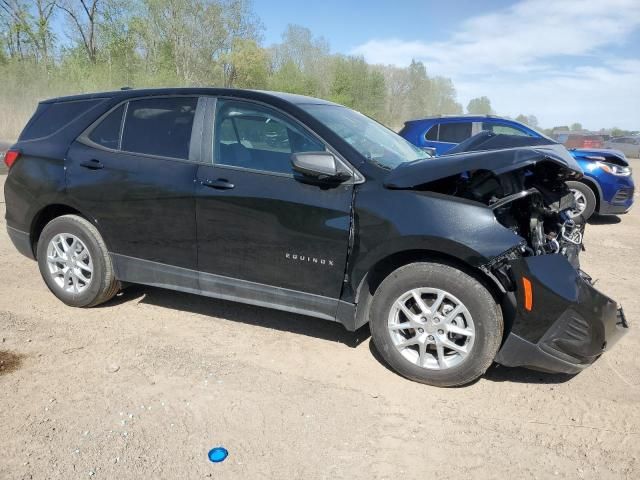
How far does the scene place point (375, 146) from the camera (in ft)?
12.7

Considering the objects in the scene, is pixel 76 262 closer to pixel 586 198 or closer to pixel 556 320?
pixel 556 320

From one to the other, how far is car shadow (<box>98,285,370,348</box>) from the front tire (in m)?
0.63

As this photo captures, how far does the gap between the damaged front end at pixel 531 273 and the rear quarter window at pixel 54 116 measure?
2835 mm

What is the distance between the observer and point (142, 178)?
13.0 feet

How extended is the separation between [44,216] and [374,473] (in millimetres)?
3636

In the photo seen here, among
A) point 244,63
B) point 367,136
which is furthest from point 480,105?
point 367,136

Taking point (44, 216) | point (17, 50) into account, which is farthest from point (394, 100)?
point (44, 216)

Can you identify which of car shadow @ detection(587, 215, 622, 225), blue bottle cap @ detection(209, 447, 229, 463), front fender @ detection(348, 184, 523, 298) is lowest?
car shadow @ detection(587, 215, 622, 225)

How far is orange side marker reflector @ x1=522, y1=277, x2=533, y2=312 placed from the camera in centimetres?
296

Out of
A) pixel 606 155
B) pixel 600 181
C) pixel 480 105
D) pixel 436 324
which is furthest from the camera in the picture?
pixel 480 105

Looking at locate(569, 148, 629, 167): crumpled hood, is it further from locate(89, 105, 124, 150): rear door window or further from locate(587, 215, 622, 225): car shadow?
locate(89, 105, 124, 150): rear door window

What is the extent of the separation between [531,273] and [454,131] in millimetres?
7368

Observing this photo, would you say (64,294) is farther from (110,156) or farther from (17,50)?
(17,50)

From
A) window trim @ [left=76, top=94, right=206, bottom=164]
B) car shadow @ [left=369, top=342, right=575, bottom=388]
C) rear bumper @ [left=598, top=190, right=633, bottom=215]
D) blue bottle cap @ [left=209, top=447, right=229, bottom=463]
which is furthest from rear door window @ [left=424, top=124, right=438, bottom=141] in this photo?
blue bottle cap @ [left=209, top=447, right=229, bottom=463]
